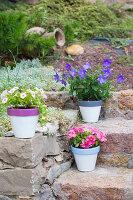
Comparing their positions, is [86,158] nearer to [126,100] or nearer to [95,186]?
[95,186]

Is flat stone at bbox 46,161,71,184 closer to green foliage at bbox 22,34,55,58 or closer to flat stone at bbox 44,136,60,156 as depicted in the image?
flat stone at bbox 44,136,60,156

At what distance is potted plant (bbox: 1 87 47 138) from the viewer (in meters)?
2.09

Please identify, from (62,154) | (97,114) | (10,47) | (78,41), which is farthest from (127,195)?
(78,41)

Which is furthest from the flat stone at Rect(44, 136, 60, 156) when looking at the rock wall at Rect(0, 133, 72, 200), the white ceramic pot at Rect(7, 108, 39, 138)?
the white ceramic pot at Rect(7, 108, 39, 138)

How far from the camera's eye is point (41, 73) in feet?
12.8

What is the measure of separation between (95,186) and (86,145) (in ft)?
1.25

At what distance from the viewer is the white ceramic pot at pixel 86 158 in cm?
253

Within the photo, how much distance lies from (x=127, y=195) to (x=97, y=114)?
40.0 inches

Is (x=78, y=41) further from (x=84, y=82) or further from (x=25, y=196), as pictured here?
(x=25, y=196)

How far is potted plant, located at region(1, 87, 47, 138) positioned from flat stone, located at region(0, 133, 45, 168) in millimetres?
55

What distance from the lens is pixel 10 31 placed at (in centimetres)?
409

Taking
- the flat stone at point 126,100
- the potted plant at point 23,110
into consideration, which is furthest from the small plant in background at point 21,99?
the flat stone at point 126,100

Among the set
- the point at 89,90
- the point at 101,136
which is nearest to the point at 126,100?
the point at 89,90

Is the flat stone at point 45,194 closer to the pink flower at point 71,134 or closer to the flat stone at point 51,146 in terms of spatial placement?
the flat stone at point 51,146
